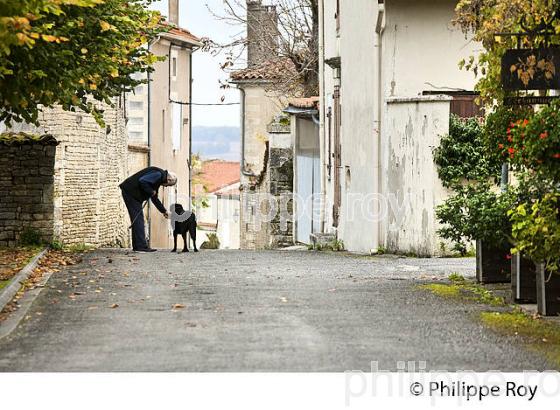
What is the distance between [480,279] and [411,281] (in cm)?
101

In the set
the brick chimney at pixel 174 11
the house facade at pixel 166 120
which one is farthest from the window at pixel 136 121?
the brick chimney at pixel 174 11

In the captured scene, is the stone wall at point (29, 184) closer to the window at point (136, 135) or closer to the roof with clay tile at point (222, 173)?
the window at point (136, 135)

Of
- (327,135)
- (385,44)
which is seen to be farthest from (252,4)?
(385,44)

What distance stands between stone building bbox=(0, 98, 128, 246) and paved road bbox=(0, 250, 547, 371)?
5907 millimetres

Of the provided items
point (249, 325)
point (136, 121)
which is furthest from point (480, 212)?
point (136, 121)

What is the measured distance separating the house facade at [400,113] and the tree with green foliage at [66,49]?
197 inches

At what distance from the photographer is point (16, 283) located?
15.4 meters

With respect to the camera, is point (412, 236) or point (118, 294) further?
point (412, 236)

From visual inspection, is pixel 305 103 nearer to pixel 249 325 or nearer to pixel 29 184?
pixel 29 184

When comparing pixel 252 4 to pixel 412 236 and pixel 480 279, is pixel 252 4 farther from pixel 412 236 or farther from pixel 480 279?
pixel 480 279

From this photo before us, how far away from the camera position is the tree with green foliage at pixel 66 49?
11.2 m

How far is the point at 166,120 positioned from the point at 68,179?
27.8 meters

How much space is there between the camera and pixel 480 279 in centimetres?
1558

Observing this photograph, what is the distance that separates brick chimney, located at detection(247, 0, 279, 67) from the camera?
40.8 meters
